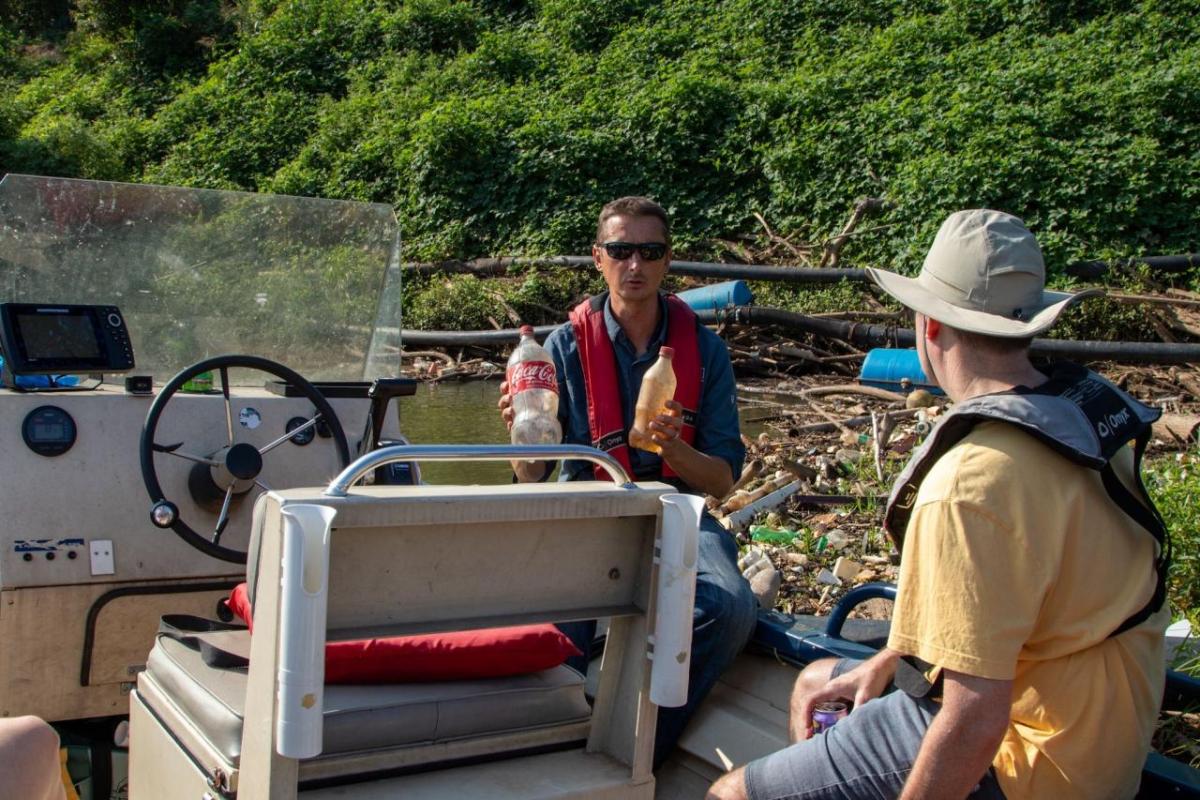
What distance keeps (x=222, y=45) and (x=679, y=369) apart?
91.8ft

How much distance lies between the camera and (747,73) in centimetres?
1912

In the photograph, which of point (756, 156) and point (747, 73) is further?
point (747, 73)

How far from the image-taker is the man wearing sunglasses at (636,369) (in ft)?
12.2

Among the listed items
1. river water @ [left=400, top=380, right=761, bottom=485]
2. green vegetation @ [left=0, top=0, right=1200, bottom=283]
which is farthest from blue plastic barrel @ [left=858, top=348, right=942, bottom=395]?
green vegetation @ [left=0, top=0, right=1200, bottom=283]

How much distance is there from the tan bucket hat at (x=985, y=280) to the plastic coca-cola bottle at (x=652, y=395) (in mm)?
1423

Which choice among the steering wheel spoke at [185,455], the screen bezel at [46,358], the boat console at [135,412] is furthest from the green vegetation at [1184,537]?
the screen bezel at [46,358]

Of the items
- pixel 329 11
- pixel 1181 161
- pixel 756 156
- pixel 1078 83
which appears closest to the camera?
pixel 1181 161

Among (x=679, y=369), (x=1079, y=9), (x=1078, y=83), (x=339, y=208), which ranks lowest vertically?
(x=679, y=369)

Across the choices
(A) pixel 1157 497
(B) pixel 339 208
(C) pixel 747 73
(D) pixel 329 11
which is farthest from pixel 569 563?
(D) pixel 329 11

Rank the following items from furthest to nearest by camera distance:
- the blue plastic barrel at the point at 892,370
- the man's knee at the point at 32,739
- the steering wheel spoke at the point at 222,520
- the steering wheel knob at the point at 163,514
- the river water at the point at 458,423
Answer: the blue plastic barrel at the point at 892,370 < the river water at the point at 458,423 < the steering wheel spoke at the point at 222,520 < the steering wheel knob at the point at 163,514 < the man's knee at the point at 32,739

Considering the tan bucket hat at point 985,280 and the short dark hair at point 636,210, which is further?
the short dark hair at point 636,210

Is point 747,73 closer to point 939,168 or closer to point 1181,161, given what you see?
point 939,168

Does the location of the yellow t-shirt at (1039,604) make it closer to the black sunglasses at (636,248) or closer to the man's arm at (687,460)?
the man's arm at (687,460)

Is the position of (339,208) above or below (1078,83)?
below
